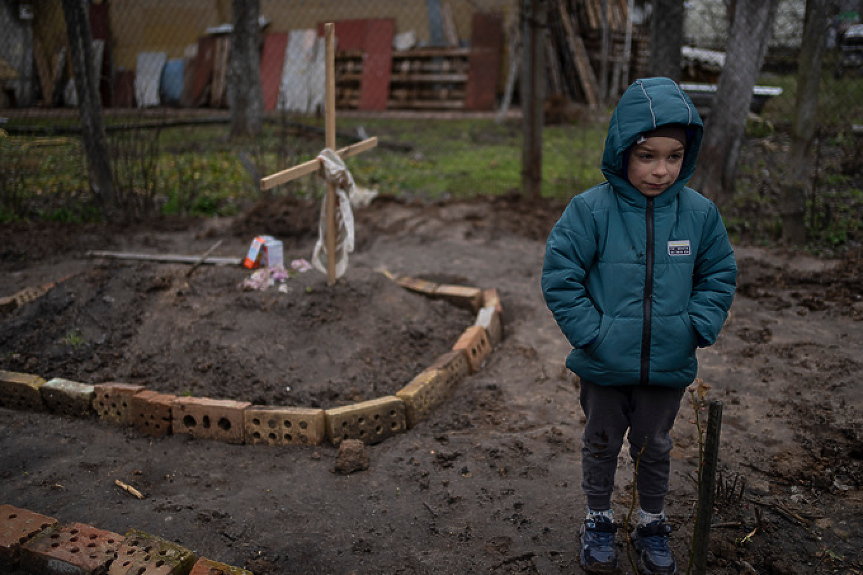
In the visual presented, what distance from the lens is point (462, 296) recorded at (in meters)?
4.99

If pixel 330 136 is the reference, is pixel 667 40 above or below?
above

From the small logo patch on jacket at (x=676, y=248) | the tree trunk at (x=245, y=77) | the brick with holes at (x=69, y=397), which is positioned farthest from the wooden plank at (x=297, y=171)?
the tree trunk at (x=245, y=77)

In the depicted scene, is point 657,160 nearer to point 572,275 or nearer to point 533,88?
point 572,275

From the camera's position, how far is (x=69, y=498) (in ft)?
9.73

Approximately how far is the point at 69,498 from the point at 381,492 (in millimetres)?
1304

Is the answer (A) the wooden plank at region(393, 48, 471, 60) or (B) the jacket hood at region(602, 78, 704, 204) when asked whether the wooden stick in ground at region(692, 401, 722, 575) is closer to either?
(B) the jacket hood at region(602, 78, 704, 204)

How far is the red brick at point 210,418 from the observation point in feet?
11.5

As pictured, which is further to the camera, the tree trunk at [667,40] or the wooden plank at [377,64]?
the wooden plank at [377,64]

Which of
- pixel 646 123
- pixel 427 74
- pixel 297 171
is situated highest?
pixel 427 74

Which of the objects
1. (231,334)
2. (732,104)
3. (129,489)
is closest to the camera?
(129,489)

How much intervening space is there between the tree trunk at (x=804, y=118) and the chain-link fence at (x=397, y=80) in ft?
7.80

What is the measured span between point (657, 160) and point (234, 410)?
7.62 ft

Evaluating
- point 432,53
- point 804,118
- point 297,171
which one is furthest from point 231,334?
point 432,53

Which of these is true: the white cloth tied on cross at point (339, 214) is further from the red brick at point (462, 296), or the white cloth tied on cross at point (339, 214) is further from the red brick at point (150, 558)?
the red brick at point (150, 558)
